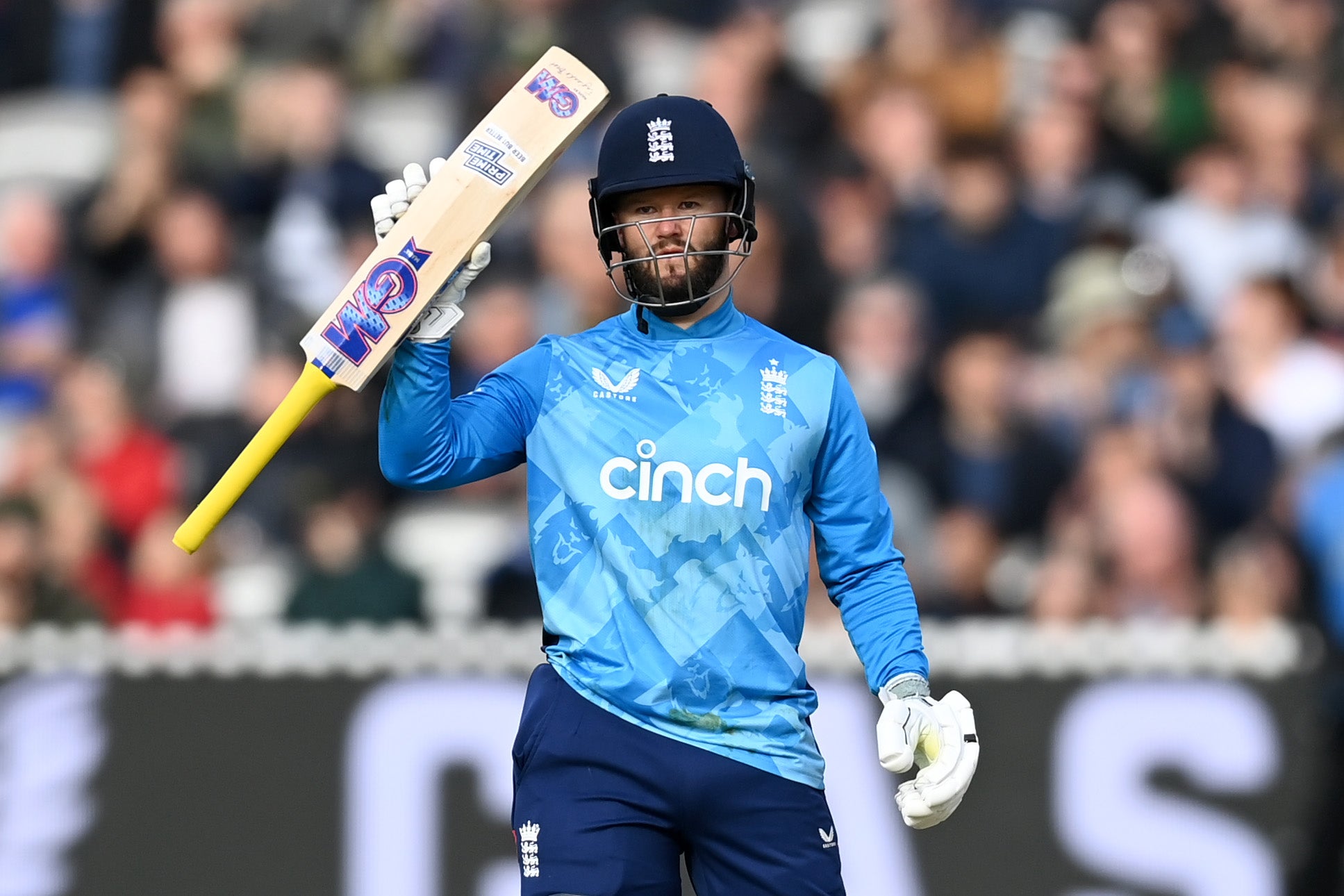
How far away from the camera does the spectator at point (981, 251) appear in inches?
371

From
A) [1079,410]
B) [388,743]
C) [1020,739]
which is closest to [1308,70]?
[1079,410]

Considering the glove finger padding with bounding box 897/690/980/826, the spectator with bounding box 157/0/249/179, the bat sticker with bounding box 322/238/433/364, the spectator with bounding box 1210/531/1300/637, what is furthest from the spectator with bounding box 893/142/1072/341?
the bat sticker with bounding box 322/238/433/364

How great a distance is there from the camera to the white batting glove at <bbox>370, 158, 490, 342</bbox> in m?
4.04

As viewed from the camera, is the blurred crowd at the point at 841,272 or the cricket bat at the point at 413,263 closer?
the cricket bat at the point at 413,263

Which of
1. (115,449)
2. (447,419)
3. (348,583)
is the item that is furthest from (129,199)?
(447,419)

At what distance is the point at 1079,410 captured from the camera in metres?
8.91

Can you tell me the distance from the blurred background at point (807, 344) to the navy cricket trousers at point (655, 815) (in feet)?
9.11

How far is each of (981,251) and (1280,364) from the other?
56.8 inches

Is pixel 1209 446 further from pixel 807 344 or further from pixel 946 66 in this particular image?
pixel 946 66

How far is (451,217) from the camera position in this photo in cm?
408

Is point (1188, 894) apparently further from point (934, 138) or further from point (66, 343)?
point (66, 343)

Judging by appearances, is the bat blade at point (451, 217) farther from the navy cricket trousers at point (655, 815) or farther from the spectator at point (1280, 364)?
the spectator at point (1280, 364)

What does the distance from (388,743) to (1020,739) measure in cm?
213

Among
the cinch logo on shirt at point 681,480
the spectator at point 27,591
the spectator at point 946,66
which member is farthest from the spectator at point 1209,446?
the cinch logo on shirt at point 681,480
